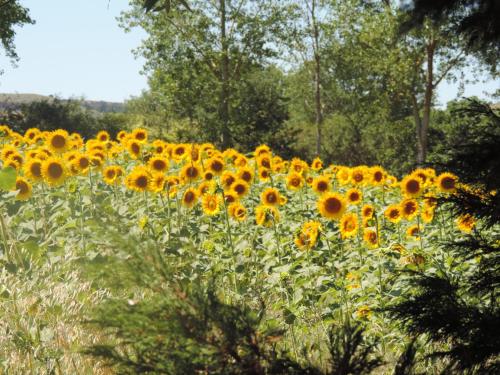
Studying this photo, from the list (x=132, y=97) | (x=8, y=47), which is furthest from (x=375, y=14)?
(x=132, y=97)

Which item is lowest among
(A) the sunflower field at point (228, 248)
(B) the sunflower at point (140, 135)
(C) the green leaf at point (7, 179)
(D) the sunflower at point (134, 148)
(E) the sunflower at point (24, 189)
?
(A) the sunflower field at point (228, 248)

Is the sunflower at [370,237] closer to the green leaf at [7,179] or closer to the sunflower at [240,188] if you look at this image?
the sunflower at [240,188]

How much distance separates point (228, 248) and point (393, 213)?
1.47m

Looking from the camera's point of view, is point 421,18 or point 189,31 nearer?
point 421,18

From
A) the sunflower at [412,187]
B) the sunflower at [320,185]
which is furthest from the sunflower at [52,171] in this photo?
the sunflower at [412,187]

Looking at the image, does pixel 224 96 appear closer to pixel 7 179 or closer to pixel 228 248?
pixel 228 248

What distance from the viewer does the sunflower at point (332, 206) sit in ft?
15.5

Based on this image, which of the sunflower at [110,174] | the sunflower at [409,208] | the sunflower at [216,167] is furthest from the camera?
Answer: the sunflower at [110,174]

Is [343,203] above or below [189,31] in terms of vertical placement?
below

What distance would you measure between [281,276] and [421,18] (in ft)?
7.96

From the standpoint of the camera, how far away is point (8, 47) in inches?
1057

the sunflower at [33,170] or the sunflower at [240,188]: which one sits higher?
Result: the sunflower at [33,170]

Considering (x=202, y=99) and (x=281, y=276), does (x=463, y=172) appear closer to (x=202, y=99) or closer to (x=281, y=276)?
(x=281, y=276)

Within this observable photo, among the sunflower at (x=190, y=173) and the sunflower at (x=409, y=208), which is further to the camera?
the sunflower at (x=190, y=173)
